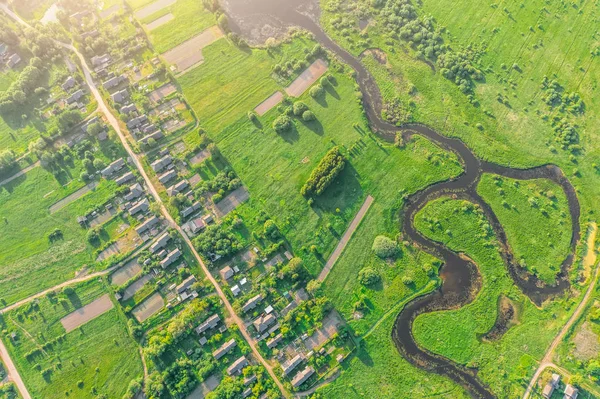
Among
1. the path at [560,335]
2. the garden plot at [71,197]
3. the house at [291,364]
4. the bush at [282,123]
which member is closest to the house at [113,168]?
the garden plot at [71,197]

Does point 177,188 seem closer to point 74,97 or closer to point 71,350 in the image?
point 74,97

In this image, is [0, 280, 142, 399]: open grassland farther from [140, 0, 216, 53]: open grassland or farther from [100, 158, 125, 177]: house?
[140, 0, 216, 53]: open grassland

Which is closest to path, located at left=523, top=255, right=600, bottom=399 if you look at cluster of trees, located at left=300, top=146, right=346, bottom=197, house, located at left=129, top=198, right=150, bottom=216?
cluster of trees, located at left=300, top=146, right=346, bottom=197

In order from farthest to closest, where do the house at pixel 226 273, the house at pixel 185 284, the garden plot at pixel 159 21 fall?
the garden plot at pixel 159 21
the house at pixel 226 273
the house at pixel 185 284

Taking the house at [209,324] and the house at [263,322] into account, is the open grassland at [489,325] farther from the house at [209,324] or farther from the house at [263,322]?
the house at [209,324]

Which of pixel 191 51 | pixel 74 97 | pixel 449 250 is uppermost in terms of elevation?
pixel 74 97

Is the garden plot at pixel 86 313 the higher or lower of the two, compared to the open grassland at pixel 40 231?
lower

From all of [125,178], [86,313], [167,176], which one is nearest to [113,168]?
[125,178]
